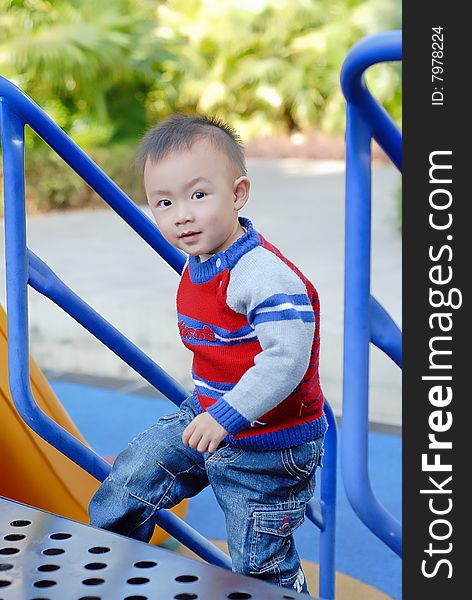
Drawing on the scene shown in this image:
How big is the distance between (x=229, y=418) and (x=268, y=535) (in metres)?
0.26

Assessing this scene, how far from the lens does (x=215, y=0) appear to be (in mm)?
16391

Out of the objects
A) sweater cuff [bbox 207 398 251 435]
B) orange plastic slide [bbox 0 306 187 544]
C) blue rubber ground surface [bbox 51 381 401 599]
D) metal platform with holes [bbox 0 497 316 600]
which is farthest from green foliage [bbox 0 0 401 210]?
metal platform with holes [bbox 0 497 316 600]

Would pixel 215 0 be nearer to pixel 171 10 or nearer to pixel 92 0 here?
pixel 171 10

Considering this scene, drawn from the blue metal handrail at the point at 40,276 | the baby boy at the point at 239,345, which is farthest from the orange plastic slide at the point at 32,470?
the baby boy at the point at 239,345

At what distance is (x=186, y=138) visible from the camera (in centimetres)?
159

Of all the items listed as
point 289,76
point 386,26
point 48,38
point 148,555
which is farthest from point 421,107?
point 289,76

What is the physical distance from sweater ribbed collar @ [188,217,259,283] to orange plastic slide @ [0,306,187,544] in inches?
26.7

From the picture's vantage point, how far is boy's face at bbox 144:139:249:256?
5.18 ft

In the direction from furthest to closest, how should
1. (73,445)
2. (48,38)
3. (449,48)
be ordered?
(48,38) → (73,445) → (449,48)

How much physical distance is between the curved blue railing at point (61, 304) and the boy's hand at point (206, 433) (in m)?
0.32

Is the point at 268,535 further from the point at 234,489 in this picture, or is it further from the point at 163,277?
the point at 163,277

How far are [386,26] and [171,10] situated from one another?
948cm

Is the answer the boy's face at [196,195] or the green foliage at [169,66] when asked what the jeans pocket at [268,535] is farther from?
the green foliage at [169,66]

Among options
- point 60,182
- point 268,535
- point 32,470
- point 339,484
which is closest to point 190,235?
point 268,535
